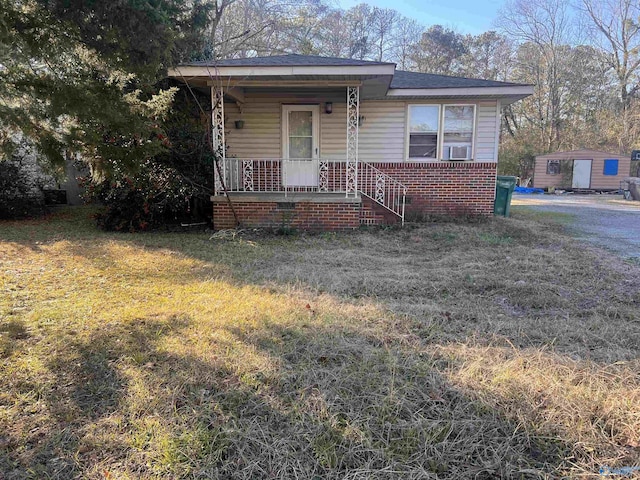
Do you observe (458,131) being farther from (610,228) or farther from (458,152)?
(610,228)

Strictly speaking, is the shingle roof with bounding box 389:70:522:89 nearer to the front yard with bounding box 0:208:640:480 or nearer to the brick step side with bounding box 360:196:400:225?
the brick step side with bounding box 360:196:400:225

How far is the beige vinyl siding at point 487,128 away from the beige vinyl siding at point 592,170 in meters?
15.6

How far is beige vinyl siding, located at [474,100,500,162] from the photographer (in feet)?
32.4

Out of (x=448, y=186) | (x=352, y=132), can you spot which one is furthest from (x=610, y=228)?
(x=352, y=132)

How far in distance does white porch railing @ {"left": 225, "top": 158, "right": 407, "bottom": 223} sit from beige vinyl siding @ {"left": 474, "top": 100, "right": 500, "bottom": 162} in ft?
6.94

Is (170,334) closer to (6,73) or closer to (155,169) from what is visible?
(6,73)

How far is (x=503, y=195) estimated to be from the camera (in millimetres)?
10805

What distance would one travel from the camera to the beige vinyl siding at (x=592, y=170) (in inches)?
867

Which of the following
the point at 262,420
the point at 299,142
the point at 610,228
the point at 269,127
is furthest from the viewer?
the point at 299,142

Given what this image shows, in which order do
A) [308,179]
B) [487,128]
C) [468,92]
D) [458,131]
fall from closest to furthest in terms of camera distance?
[468,92] → [308,179] → [487,128] → [458,131]

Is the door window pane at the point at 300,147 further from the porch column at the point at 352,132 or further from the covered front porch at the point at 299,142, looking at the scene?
the porch column at the point at 352,132

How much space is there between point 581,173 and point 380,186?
1800 cm

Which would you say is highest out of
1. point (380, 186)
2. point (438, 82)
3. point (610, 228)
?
point (438, 82)

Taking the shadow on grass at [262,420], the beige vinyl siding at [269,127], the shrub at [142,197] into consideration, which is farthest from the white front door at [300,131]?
the shadow on grass at [262,420]
